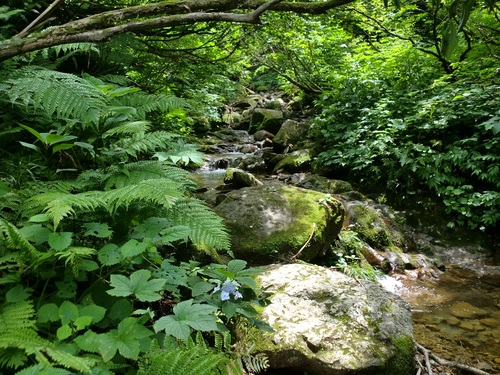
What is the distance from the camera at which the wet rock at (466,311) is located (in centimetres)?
380

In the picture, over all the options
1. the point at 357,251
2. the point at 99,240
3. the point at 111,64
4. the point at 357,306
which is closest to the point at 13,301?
the point at 99,240

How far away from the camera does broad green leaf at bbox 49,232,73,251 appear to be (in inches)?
45.8

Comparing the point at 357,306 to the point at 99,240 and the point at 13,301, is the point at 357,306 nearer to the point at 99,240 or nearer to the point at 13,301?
the point at 99,240

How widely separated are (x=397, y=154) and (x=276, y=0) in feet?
15.9

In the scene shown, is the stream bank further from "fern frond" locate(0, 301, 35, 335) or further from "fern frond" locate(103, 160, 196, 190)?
"fern frond" locate(0, 301, 35, 335)

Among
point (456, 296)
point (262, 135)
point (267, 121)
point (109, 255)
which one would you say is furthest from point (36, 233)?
point (267, 121)

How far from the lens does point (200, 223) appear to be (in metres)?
1.56

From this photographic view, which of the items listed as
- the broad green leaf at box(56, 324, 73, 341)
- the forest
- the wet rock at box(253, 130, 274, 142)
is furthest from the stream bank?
the wet rock at box(253, 130, 274, 142)

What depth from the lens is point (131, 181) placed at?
64.6 inches

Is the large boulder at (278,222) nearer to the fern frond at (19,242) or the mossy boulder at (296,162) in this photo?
the fern frond at (19,242)

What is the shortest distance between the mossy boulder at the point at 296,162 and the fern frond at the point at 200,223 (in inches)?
251

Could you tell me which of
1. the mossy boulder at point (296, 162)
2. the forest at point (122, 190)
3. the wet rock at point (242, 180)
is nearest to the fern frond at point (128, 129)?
the forest at point (122, 190)

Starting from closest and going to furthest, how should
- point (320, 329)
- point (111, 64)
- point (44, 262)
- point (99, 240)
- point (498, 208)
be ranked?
point (44, 262) → point (99, 240) → point (320, 329) → point (111, 64) → point (498, 208)

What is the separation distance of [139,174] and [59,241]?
1.96 feet
